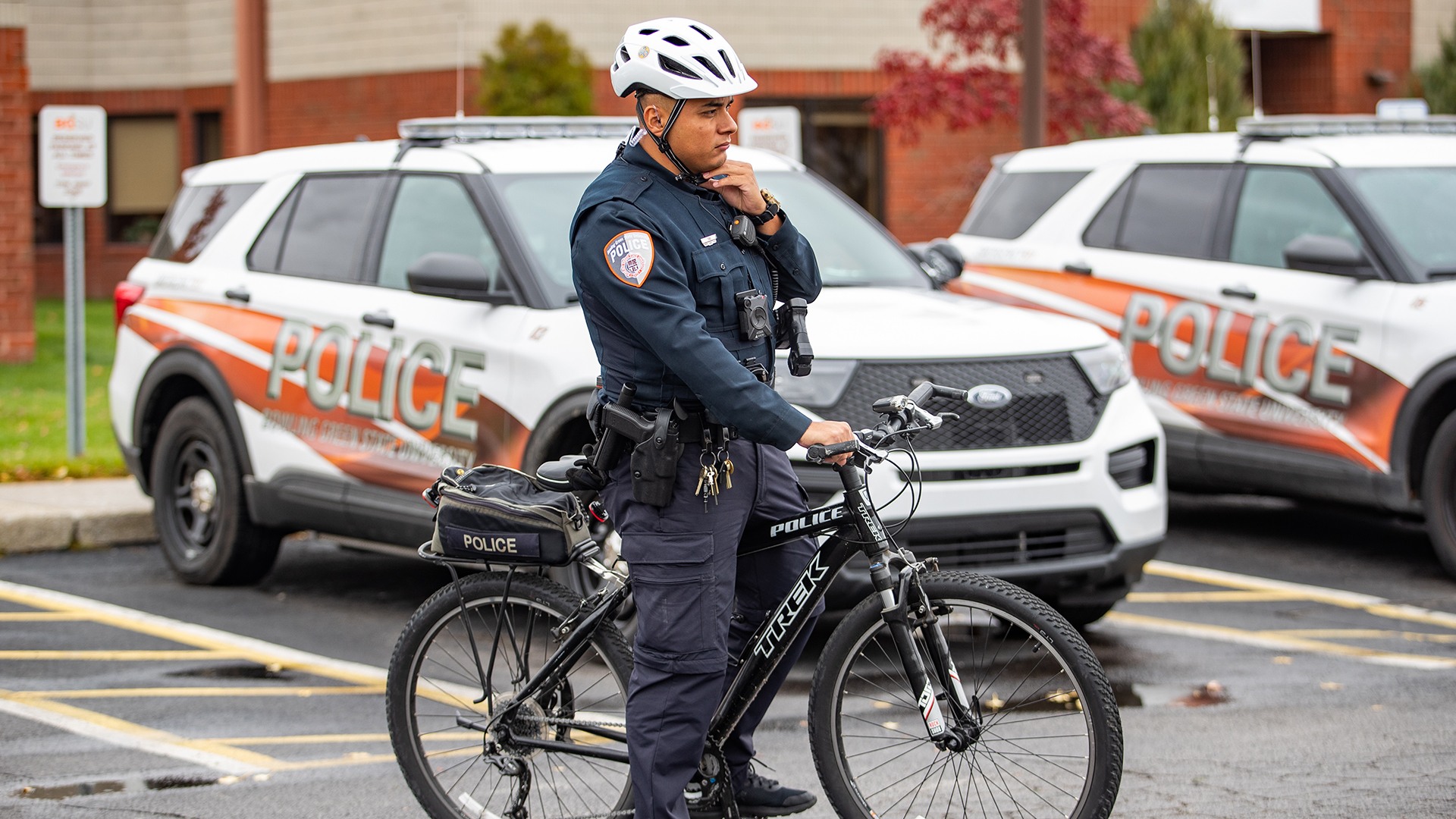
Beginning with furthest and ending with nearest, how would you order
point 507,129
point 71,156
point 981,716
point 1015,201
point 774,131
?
1. point 774,131
2. point 71,156
3. point 1015,201
4. point 507,129
5. point 981,716

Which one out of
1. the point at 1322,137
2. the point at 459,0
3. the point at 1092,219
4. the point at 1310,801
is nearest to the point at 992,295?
the point at 1092,219

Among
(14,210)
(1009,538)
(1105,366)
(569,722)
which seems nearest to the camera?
(569,722)

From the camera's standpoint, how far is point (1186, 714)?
588 centimetres

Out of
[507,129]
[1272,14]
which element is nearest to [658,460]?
[507,129]

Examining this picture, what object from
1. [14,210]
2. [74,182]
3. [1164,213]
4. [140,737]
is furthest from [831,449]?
[14,210]

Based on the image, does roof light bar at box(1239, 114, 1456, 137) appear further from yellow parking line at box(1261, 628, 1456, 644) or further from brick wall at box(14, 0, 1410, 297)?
brick wall at box(14, 0, 1410, 297)

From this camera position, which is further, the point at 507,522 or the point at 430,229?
the point at 430,229

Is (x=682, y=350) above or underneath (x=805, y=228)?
underneath

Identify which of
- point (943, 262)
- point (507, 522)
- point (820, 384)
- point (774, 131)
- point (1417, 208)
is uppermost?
point (774, 131)

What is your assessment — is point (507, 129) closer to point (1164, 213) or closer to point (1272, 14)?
point (1164, 213)

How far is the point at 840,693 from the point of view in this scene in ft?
13.7

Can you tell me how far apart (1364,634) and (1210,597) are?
2.94 ft

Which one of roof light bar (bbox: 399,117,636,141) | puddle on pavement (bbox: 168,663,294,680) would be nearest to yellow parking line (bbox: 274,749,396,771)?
puddle on pavement (bbox: 168,663,294,680)

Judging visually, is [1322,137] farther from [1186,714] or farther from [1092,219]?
[1186,714]
